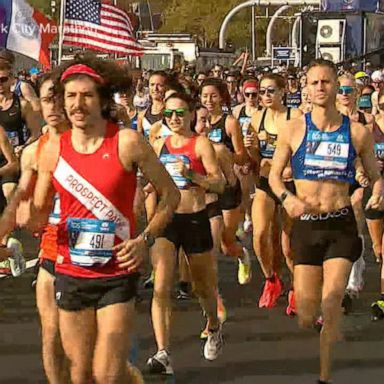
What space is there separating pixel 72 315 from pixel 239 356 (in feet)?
8.62

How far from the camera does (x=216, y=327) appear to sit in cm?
757

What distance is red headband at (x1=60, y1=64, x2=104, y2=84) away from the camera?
5.23 metres

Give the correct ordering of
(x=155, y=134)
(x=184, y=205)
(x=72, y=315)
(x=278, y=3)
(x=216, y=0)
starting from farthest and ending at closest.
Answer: (x=216, y=0) → (x=278, y=3) → (x=155, y=134) → (x=184, y=205) → (x=72, y=315)

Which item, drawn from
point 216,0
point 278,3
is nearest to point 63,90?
point 278,3

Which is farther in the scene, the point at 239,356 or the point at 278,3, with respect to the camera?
the point at 278,3

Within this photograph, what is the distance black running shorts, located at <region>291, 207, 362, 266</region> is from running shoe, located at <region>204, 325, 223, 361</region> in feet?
3.28

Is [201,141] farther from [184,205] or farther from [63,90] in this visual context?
[63,90]

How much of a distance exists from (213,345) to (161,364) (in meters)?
0.59

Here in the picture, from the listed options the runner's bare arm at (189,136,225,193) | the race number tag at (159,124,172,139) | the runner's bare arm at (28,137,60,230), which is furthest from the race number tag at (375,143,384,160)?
the runner's bare arm at (28,137,60,230)

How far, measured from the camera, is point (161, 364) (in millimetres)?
7039

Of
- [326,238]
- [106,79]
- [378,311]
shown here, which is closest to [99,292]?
[106,79]

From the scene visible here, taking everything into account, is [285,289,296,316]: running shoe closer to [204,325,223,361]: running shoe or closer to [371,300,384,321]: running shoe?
[371,300,384,321]: running shoe

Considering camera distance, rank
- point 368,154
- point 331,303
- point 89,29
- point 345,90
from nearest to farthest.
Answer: point 331,303 < point 368,154 < point 345,90 < point 89,29

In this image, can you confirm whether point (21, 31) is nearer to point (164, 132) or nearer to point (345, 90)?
point (345, 90)
